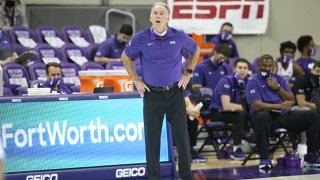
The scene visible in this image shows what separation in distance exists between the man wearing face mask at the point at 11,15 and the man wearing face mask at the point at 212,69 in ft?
11.3

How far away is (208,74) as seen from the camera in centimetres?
1203

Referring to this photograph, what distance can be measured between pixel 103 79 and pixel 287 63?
4.07 m

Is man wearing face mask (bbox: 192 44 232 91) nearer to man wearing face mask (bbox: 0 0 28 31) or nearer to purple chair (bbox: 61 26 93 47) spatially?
purple chair (bbox: 61 26 93 47)

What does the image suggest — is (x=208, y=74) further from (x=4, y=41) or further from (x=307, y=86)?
(x=4, y=41)

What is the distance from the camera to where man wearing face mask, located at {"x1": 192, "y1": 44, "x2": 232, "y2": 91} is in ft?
39.1

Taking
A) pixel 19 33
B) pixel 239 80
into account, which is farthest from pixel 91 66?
pixel 239 80

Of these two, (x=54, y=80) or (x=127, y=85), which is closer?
(x=54, y=80)

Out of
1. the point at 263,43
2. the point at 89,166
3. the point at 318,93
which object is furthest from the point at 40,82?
the point at 263,43

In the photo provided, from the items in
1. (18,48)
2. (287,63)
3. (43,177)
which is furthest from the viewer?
(287,63)

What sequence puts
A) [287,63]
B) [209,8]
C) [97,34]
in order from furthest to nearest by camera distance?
[209,8] < [97,34] < [287,63]

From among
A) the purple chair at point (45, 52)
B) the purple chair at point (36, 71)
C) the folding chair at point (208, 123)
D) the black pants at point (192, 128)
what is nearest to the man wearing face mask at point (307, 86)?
the folding chair at point (208, 123)

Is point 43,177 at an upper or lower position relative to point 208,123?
upper

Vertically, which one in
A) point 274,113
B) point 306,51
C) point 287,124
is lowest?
point 287,124

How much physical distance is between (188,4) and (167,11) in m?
8.08
